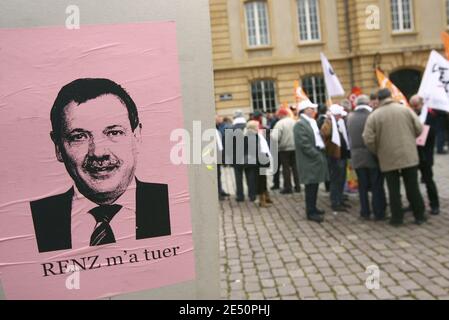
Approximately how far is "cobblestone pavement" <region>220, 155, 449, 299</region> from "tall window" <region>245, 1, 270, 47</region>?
15963mm

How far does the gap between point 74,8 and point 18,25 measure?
0.73 ft

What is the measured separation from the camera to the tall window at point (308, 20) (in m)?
22.1

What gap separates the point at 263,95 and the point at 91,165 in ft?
70.7

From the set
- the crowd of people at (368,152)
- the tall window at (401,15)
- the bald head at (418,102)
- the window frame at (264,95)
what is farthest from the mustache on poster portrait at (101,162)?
the tall window at (401,15)

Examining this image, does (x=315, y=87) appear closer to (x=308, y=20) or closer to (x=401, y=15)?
(x=308, y=20)

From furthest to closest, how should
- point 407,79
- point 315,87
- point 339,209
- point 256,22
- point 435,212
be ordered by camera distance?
point 315,87, point 407,79, point 256,22, point 339,209, point 435,212

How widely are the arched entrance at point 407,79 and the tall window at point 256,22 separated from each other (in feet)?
23.0

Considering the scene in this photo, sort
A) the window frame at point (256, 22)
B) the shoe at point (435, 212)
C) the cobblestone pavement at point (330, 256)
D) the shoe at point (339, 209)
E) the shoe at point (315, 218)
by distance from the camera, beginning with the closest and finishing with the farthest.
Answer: the cobblestone pavement at point (330, 256) → the shoe at point (435, 212) → the shoe at point (315, 218) → the shoe at point (339, 209) → the window frame at point (256, 22)

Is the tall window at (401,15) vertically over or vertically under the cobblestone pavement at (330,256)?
over

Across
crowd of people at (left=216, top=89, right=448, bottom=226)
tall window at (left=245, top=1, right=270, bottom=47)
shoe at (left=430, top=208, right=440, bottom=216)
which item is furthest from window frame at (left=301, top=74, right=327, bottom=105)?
shoe at (left=430, top=208, right=440, bottom=216)

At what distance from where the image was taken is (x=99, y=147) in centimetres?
186

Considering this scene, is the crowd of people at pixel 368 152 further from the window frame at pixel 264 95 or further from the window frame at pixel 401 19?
the window frame at pixel 401 19

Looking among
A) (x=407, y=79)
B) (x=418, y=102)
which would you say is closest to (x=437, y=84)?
(x=418, y=102)

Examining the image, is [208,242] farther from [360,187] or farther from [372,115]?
[360,187]
